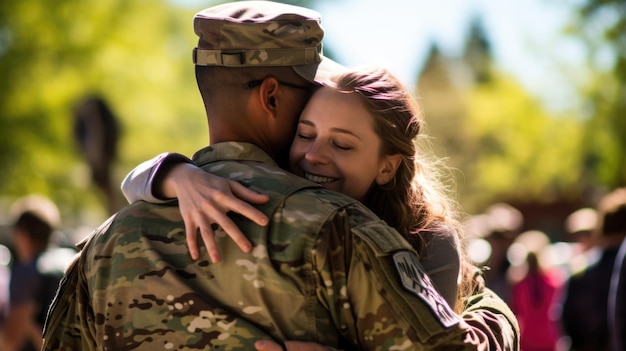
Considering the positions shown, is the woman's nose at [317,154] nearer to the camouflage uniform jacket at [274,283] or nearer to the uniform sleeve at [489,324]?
the camouflage uniform jacket at [274,283]

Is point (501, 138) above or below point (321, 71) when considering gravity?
below

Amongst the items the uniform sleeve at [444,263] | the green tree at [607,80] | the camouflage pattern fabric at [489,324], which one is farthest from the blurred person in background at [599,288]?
the green tree at [607,80]

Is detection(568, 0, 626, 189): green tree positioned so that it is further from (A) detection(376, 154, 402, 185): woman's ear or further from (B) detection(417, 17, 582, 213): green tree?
(A) detection(376, 154, 402, 185): woman's ear

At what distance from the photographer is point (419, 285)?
8.62 ft

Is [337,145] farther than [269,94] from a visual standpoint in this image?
Yes

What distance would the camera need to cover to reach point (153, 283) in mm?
2764

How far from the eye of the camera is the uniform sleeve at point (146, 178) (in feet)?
9.45

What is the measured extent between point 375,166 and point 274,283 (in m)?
0.82

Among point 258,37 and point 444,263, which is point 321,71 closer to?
point 258,37

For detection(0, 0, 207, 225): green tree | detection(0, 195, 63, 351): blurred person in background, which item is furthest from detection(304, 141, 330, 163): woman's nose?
detection(0, 0, 207, 225): green tree

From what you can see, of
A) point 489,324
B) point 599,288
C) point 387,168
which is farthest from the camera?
point 599,288

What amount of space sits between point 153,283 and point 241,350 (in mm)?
308

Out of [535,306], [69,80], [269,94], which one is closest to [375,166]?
[269,94]

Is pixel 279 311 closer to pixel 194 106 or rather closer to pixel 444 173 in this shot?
pixel 444 173
